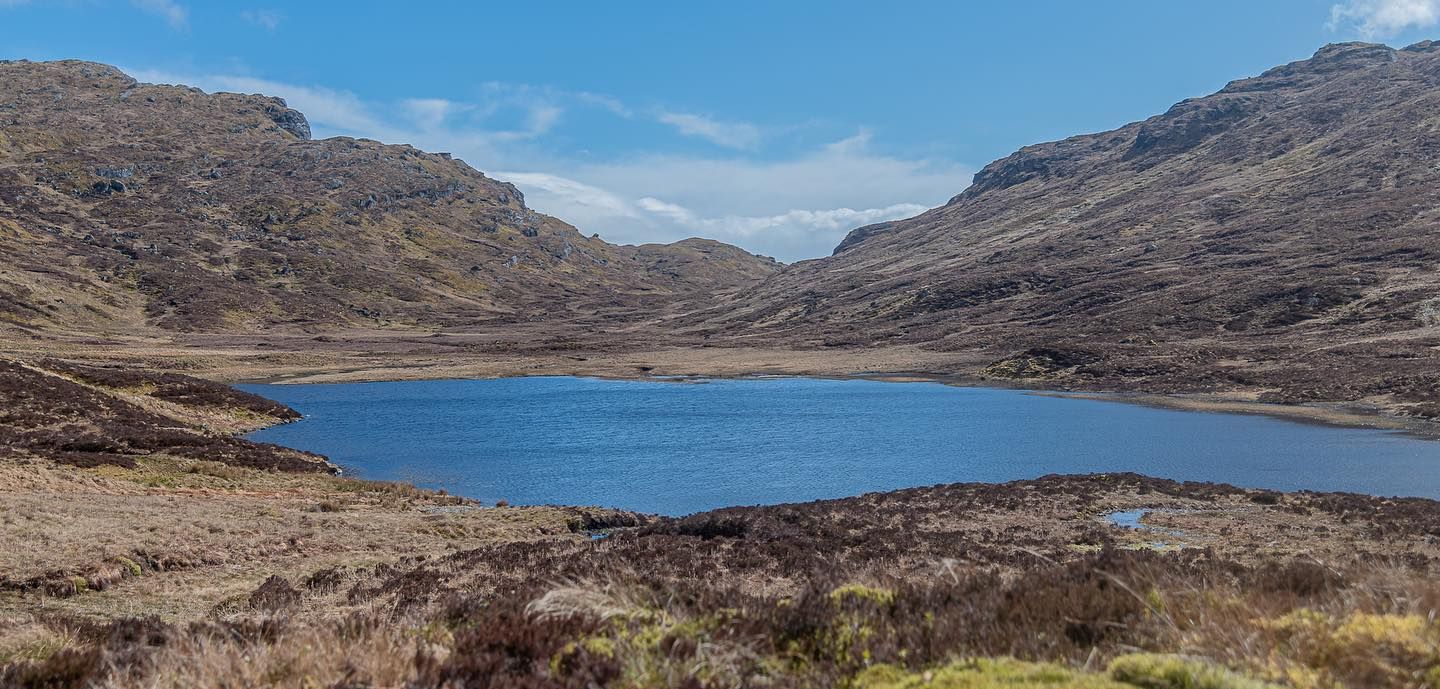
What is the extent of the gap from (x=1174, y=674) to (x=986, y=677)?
1.45m

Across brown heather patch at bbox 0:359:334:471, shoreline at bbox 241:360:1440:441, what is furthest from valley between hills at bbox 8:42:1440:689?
shoreline at bbox 241:360:1440:441

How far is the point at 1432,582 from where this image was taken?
7641 millimetres

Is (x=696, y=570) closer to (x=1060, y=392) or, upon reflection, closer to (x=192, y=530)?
(x=192, y=530)

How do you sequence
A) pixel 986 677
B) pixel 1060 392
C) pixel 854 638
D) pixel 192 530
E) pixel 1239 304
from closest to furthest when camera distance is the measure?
pixel 986 677 < pixel 854 638 < pixel 192 530 < pixel 1060 392 < pixel 1239 304

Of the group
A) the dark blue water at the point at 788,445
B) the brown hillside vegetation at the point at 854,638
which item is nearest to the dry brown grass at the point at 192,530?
the brown hillside vegetation at the point at 854,638

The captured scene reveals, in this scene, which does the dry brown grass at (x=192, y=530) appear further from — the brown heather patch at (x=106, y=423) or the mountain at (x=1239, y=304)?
the mountain at (x=1239, y=304)

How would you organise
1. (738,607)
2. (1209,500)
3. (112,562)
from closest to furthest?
(738,607)
(112,562)
(1209,500)

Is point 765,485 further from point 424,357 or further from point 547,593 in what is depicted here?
point 424,357

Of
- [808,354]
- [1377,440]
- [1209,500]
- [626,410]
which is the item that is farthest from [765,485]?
[808,354]

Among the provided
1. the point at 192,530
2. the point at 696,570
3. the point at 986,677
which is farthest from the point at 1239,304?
the point at 986,677

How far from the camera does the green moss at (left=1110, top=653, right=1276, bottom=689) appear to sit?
6.36 meters

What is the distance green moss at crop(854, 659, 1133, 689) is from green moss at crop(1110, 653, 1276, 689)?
24 centimetres

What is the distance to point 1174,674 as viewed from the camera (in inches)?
258

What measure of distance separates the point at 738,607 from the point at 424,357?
13934 cm
